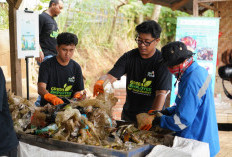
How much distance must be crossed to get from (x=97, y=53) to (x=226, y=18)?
184 inches

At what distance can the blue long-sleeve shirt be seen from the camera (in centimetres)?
250

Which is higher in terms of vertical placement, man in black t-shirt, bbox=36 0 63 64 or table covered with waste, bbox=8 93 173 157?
man in black t-shirt, bbox=36 0 63 64

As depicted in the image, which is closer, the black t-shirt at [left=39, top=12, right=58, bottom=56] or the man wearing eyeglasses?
the man wearing eyeglasses

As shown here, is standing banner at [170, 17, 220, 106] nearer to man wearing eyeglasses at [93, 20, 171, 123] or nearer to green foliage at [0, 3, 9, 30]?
man wearing eyeglasses at [93, 20, 171, 123]

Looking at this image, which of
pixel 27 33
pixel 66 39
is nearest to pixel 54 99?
pixel 66 39

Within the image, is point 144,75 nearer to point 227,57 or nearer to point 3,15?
point 227,57

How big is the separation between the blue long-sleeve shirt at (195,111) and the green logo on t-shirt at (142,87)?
2.58ft

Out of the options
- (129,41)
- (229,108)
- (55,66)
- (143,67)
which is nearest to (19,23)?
(55,66)

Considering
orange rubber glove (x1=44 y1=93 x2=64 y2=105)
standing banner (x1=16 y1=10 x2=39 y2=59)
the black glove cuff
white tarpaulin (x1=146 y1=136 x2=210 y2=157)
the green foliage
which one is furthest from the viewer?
the green foliage

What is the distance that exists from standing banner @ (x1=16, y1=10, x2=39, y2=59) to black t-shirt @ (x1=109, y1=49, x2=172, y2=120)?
2.00 m

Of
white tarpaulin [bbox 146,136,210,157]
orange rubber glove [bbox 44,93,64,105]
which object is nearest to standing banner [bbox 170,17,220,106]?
orange rubber glove [bbox 44,93,64,105]

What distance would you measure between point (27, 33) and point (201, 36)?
338 cm

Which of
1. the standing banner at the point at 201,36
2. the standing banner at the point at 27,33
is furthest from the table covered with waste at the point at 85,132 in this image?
the standing banner at the point at 201,36

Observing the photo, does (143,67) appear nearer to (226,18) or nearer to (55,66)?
(55,66)
